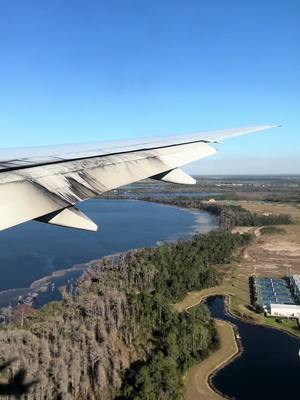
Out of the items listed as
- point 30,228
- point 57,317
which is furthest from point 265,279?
point 30,228

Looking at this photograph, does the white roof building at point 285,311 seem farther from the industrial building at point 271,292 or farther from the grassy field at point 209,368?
the grassy field at point 209,368

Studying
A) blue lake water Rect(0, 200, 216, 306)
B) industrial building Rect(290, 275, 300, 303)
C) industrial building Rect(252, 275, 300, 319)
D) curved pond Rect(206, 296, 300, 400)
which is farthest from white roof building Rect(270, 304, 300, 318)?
blue lake water Rect(0, 200, 216, 306)

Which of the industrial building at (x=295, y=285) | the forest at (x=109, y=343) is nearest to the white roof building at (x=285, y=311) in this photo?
the industrial building at (x=295, y=285)

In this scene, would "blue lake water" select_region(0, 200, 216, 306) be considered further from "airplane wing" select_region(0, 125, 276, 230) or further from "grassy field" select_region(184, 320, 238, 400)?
"airplane wing" select_region(0, 125, 276, 230)

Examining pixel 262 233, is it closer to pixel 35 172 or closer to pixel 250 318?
pixel 250 318

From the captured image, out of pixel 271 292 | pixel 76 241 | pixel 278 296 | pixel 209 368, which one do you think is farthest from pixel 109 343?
pixel 76 241
